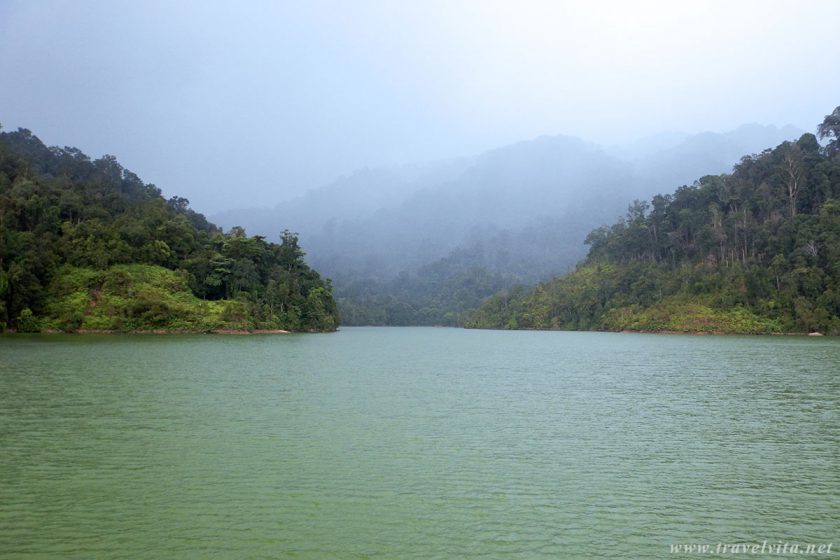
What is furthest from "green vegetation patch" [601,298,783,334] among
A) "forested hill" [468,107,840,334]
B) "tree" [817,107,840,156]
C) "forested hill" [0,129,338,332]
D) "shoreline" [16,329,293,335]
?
"shoreline" [16,329,293,335]

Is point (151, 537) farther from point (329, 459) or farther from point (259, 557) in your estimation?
point (329, 459)

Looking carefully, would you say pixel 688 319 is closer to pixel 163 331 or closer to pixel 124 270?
pixel 163 331

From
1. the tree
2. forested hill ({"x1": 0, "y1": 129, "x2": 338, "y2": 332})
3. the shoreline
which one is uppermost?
the tree

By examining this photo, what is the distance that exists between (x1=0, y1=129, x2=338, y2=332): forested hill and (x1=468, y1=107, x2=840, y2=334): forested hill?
211 ft

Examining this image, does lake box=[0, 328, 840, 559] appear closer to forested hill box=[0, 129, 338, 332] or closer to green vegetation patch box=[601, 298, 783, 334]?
forested hill box=[0, 129, 338, 332]

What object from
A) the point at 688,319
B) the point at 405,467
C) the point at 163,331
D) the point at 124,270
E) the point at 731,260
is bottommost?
the point at 405,467

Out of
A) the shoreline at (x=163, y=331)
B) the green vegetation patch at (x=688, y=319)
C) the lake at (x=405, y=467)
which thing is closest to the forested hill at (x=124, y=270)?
the shoreline at (x=163, y=331)

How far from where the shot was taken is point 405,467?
15406mm

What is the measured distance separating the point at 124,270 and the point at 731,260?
105 metres

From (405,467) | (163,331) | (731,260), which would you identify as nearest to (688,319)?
(731,260)

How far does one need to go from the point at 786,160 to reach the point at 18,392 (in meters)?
124

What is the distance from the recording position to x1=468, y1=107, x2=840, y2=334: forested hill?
→ 302 feet

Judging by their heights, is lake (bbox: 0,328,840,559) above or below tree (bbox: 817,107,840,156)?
below

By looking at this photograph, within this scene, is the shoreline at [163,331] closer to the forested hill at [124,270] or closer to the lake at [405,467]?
the forested hill at [124,270]
